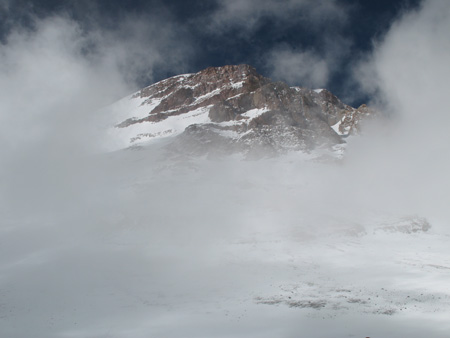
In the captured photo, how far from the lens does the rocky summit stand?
301 feet

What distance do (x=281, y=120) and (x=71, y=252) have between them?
263 ft

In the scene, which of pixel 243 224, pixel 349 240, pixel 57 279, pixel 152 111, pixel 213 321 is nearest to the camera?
pixel 213 321

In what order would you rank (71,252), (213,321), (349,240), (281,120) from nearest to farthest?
(213,321) → (71,252) → (349,240) → (281,120)

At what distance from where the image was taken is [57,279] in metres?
26.0

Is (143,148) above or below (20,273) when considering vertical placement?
above

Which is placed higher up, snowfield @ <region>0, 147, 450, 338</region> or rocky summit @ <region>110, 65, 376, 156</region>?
rocky summit @ <region>110, 65, 376, 156</region>

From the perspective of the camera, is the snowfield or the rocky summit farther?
the rocky summit

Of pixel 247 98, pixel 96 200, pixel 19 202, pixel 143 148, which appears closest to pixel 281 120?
pixel 247 98

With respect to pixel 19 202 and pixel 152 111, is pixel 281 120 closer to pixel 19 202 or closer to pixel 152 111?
pixel 152 111

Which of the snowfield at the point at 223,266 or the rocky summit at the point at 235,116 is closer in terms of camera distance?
the snowfield at the point at 223,266

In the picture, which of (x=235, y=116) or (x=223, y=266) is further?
(x=235, y=116)

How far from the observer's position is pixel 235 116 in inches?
4195

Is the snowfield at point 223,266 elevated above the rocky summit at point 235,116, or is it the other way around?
the rocky summit at point 235,116

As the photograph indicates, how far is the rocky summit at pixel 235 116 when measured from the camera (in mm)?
91688
